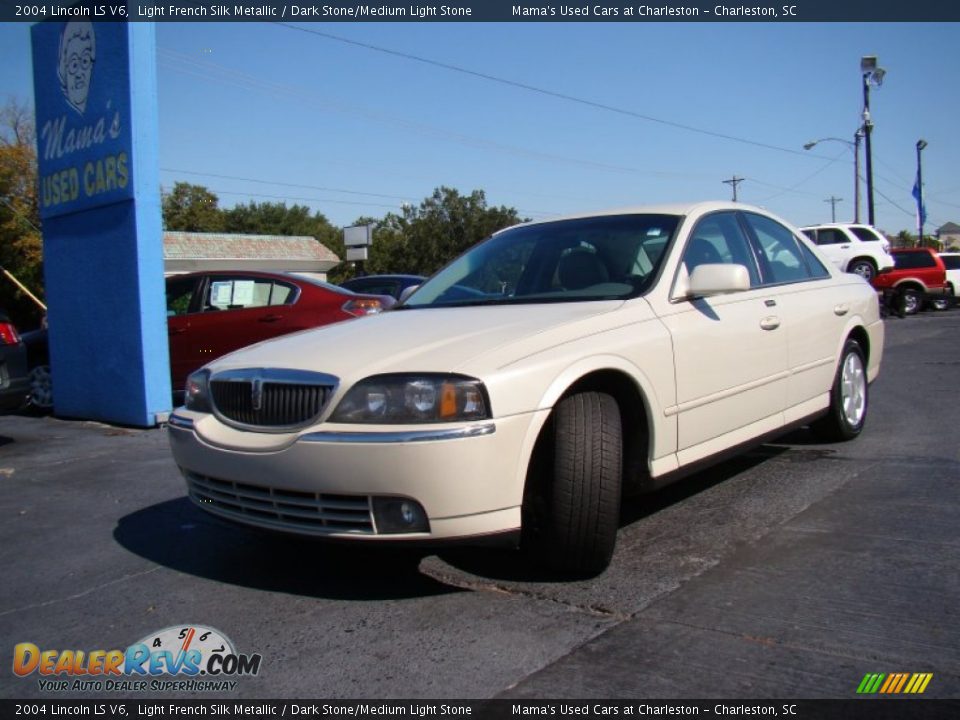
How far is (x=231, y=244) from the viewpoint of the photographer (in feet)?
150

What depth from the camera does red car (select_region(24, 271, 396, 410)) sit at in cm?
834

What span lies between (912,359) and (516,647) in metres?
9.61

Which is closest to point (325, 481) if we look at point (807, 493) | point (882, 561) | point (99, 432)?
point (882, 561)

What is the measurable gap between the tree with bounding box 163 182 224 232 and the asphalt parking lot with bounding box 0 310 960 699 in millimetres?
54161

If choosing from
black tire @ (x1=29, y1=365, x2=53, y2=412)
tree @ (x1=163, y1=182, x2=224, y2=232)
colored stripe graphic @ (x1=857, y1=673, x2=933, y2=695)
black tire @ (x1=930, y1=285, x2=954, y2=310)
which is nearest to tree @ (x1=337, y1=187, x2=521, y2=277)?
tree @ (x1=163, y1=182, x2=224, y2=232)

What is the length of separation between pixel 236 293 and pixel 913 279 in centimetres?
1896

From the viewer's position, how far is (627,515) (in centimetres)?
417

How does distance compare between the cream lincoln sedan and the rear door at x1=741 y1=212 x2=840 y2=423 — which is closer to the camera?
the cream lincoln sedan

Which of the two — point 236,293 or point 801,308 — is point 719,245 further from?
point 236,293

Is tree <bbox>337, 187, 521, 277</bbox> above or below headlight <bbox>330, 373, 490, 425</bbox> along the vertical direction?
above

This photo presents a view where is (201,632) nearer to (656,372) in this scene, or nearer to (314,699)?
(314,699)

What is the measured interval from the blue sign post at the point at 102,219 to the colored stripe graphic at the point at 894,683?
21.5 ft

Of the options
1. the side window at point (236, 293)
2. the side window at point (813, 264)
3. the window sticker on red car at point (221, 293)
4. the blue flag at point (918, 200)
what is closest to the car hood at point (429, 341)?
the side window at point (813, 264)

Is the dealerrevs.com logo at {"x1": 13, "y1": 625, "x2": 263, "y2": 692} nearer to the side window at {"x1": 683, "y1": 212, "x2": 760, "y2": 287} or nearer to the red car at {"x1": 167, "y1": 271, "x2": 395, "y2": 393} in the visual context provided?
the side window at {"x1": 683, "y1": 212, "x2": 760, "y2": 287}
